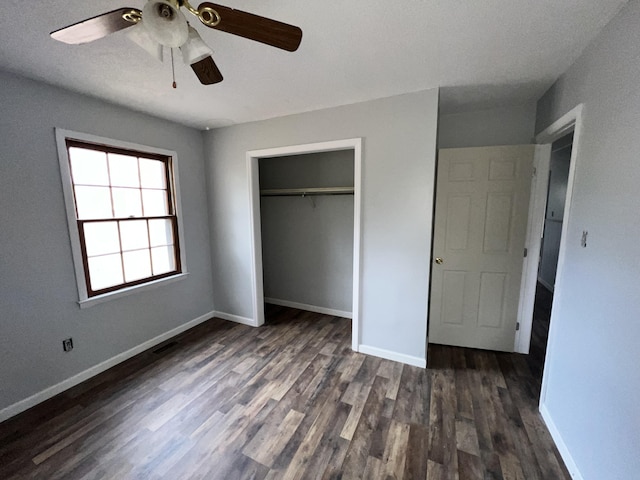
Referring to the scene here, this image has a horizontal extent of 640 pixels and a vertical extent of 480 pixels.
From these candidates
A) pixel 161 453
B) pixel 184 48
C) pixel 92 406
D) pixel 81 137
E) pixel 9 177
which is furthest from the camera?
pixel 81 137

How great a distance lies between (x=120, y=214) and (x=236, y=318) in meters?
1.81

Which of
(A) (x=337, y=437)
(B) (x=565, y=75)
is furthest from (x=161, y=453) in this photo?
(B) (x=565, y=75)

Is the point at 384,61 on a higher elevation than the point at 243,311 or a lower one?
higher

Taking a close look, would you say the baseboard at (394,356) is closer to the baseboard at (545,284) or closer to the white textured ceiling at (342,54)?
the white textured ceiling at (342,54)

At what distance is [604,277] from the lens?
4.39 ft

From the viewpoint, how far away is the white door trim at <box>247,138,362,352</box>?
8.21 ft

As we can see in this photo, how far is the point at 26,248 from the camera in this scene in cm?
196

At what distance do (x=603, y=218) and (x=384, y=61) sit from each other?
157cm

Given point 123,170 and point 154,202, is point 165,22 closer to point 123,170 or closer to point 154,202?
point 123,170

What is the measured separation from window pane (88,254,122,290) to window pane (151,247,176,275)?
36 centimetres

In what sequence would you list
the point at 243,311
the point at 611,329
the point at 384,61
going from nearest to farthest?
the point at 611,329, the point at 384,61, the point at 243,311

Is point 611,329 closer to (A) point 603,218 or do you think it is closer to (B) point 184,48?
(A) point 603,218

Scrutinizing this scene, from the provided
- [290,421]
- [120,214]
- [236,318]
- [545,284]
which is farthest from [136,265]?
[545,284]

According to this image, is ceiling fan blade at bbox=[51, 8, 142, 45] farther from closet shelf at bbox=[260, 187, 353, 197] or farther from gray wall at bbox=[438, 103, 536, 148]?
gray wall at bbox=[438, 103, 536, 148]
